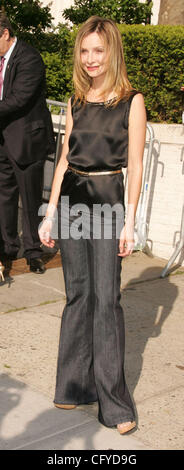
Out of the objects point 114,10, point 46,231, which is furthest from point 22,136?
point 114,10

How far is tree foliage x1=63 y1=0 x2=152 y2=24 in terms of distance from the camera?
1152cm

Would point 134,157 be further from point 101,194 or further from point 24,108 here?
point 24,108

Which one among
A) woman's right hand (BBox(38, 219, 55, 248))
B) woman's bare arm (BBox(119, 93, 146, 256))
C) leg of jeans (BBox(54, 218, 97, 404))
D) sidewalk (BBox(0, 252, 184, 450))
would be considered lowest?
sidewalk (BBox(0, 252, 184, 450))

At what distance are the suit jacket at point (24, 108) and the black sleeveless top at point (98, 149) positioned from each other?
9.12 feet

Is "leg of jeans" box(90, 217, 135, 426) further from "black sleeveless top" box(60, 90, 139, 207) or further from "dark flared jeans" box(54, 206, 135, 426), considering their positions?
"black sleeveless top" box(60, 90, 139, 207)

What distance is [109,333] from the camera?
3.54 meters

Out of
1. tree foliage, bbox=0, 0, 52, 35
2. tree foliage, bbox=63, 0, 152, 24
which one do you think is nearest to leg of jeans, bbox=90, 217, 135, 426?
tree foliage, bbox=0, 0, 52, 35

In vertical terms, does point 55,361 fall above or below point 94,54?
below

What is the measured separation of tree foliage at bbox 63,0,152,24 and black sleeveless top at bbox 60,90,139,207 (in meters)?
8.44

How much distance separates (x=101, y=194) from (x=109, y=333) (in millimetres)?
678

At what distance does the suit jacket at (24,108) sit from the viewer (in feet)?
20.5

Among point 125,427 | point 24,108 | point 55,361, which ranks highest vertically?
point 24,108
